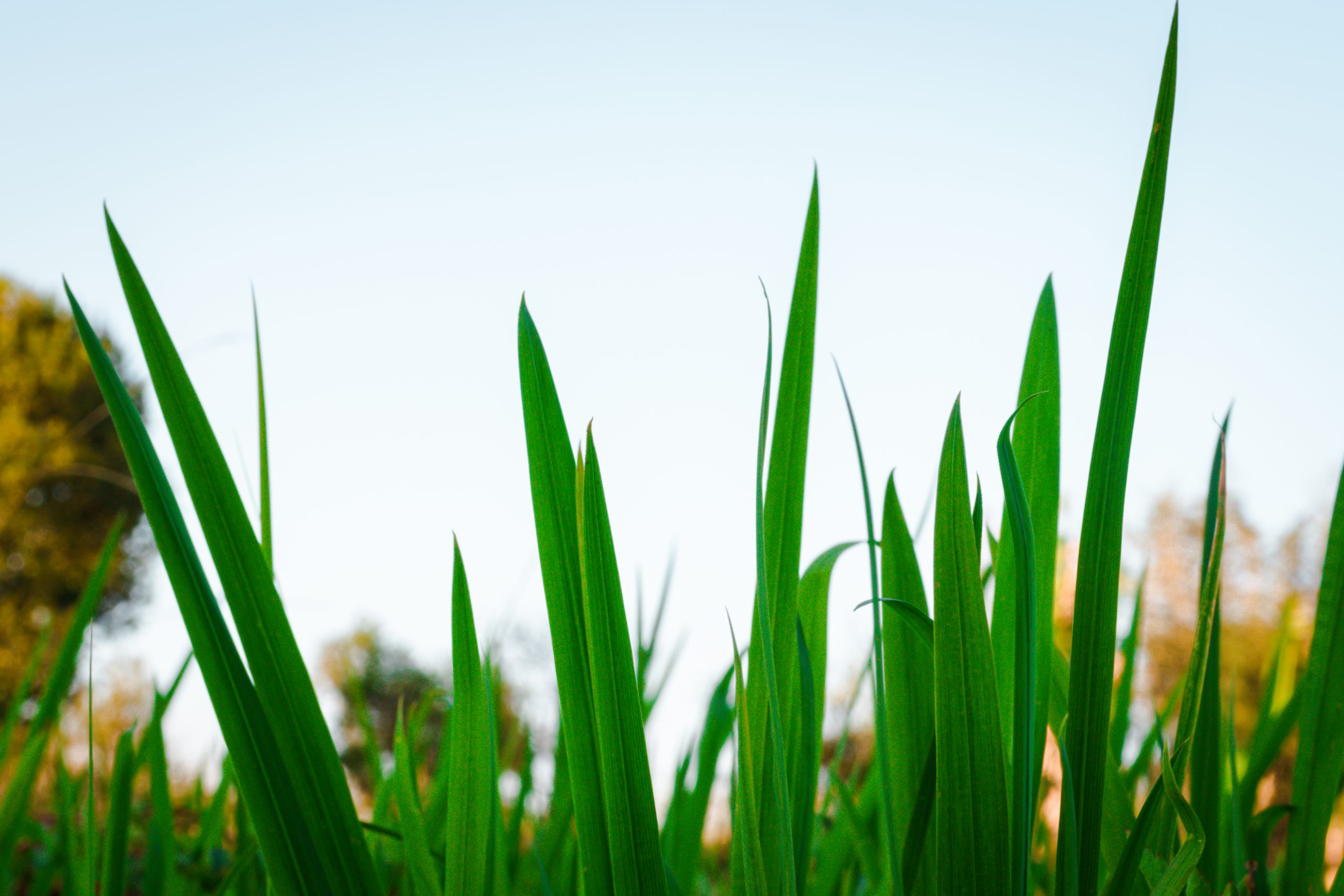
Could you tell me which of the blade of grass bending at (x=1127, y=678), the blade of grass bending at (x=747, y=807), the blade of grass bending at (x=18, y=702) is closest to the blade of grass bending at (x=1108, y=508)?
the blade of grass bending at (x=747, y=807)

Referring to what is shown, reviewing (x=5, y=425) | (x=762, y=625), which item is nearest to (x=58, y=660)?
(x=762, y=625)

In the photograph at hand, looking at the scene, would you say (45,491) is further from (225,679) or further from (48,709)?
(225,679)

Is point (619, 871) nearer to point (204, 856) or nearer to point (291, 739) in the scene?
point (291, 739)

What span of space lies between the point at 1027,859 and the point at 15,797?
0.66 m

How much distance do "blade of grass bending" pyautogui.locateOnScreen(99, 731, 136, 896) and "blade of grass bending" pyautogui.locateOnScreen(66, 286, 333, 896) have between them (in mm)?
207

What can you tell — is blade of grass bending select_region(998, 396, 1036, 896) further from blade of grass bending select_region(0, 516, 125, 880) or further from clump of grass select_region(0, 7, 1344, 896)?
blade of grass bending select_region(0, 516, 125, 880)

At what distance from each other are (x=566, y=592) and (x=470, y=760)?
0.08m

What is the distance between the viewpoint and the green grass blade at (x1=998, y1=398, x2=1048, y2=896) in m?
0.26

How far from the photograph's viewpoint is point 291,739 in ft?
0.77

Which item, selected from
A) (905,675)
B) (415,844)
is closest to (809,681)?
(905,675)

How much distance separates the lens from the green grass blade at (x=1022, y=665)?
258mm

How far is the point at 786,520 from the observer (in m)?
0.31

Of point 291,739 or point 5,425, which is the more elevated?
point 5,425

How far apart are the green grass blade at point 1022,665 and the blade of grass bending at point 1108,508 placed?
21 mm
